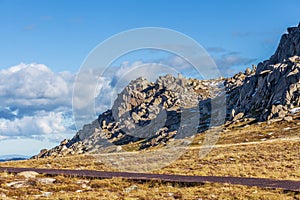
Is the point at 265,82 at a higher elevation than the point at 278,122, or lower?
higher

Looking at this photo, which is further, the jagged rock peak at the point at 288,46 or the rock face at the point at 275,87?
the jagged rock peak at the point at 288,46

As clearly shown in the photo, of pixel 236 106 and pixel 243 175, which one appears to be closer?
pixel 243 175

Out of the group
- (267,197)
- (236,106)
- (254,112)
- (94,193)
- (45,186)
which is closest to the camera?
(267,197)

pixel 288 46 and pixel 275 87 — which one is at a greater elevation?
pixel 288 46

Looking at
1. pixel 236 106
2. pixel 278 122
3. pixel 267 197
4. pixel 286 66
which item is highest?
pixel 286 66

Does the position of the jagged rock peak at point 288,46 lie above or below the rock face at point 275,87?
above

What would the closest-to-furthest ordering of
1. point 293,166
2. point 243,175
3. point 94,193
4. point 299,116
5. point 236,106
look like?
point 94,193 → point 243,175 → point 293,166 → point 299,116 → point 236,106

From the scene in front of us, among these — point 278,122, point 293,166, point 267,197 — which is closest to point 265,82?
point 278,122

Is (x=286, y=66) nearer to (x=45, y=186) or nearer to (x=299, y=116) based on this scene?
(x=299, y=116)

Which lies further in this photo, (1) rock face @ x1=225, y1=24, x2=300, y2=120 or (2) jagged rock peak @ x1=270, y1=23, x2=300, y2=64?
(2) jagged rock peak @ x1=270, y1=23, x2=300, y2=64

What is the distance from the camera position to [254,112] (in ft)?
467

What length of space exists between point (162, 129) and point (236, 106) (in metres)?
38.1

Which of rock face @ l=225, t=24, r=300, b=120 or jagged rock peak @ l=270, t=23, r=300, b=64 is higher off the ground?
jagged rock peak @ l=270, t=23, r=300, b=64

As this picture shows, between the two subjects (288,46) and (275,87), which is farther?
(288,46)
